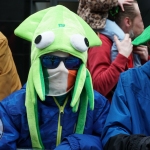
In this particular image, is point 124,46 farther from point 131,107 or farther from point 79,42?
point 131,107

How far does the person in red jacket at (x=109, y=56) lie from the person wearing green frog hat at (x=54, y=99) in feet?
1.06

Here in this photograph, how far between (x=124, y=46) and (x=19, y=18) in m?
2.84

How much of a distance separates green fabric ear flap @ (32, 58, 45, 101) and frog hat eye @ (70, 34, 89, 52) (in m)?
0.26

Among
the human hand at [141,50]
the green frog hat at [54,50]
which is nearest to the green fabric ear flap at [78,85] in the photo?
the green frog hat at [54,50]

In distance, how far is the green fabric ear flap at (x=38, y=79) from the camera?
2.93 meters

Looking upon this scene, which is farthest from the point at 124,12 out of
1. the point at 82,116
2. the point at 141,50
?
the point at 82,116

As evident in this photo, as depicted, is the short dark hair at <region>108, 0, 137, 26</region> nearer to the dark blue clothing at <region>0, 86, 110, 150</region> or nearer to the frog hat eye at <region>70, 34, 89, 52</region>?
the frog hat eye at <region>70, 34, 89, 52</region>

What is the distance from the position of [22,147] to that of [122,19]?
149 cm

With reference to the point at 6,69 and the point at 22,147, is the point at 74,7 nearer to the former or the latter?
the point at 6,69

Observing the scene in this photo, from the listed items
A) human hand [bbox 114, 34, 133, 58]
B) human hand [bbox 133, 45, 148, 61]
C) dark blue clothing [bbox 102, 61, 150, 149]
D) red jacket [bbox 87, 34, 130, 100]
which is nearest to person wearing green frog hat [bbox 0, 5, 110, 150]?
dark blue clothing [bbox 102, 61, 150, 149]

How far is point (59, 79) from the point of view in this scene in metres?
3.03

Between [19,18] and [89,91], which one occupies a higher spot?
[89,91]

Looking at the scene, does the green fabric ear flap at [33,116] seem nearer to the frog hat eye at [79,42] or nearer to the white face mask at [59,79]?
the white face mask at [59,79]

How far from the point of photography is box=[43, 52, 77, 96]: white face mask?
301 centimetres
